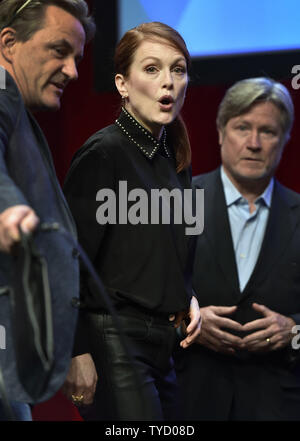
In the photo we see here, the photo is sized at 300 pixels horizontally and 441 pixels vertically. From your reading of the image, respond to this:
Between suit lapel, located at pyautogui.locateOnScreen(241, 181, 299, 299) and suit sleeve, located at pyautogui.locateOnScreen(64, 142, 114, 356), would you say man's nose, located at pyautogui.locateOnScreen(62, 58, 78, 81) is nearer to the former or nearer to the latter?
suit sleeve, located at pyautogui.locateOnScreen(64, 142, 114, 356)

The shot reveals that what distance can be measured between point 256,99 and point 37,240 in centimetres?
152

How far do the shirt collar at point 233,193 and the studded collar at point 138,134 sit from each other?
2.87 ft

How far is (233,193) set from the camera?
2658mm

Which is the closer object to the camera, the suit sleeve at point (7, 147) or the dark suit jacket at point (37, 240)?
the suit sleeve at point (7, 147)

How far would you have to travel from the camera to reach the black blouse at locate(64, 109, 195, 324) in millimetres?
1666

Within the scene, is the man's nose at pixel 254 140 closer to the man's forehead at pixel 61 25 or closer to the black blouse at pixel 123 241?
the black blouse at pixel 123 241

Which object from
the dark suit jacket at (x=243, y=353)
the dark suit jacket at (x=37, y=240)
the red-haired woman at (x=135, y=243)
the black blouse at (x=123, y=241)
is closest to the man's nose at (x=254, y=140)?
the dark suit jacket at (x=243, y=353)

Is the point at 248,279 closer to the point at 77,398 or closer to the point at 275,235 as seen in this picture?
the point at 275,235

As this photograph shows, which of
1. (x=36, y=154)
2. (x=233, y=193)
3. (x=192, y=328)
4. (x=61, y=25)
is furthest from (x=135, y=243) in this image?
(x=233, y=193)

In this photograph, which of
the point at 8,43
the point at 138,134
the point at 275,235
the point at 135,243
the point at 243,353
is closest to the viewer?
the point at 8,43

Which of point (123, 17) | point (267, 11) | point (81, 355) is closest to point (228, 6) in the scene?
point (267, 11)

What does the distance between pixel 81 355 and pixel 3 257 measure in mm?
402

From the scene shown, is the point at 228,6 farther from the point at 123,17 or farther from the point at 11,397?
the point at 11,397

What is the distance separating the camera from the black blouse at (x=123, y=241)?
1666mm
